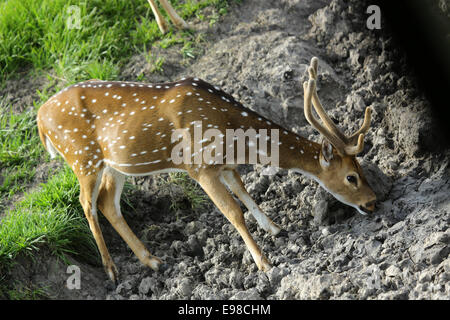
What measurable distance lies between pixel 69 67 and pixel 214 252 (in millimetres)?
2928

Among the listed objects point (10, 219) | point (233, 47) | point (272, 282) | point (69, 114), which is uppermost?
point (233, 47)

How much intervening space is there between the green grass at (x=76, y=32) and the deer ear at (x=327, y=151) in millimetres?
2693

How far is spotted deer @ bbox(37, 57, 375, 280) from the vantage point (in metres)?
5.29

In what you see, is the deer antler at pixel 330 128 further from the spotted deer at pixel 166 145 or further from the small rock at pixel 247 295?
the small rock at pixel 247 295

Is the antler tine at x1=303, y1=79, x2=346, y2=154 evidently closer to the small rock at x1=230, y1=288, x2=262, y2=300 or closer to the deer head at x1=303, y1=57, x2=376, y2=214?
the deer head at x1=303, y1=57, x2=376, y2=214

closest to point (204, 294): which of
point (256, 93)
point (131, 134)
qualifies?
point (131, 134)

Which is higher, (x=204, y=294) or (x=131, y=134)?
(x=131, y=134)

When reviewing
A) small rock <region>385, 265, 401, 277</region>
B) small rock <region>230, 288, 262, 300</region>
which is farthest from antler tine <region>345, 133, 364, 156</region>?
small rock <region>230, 288, 262, 300</region>

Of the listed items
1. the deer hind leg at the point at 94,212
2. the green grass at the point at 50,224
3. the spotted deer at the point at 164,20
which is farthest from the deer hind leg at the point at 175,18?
the deer hind leg at the point at 94,212

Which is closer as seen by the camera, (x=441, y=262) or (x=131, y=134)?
(x=441, y=262)

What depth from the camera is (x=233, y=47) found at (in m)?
7.18

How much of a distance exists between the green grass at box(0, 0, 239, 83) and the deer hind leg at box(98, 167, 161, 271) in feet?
6.44

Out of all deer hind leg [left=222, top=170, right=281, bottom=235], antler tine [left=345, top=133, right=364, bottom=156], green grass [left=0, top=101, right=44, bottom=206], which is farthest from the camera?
green grass [left=0, top=101, right=44, bottom=206]

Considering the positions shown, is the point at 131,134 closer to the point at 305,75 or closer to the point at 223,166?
the point at 223,166
